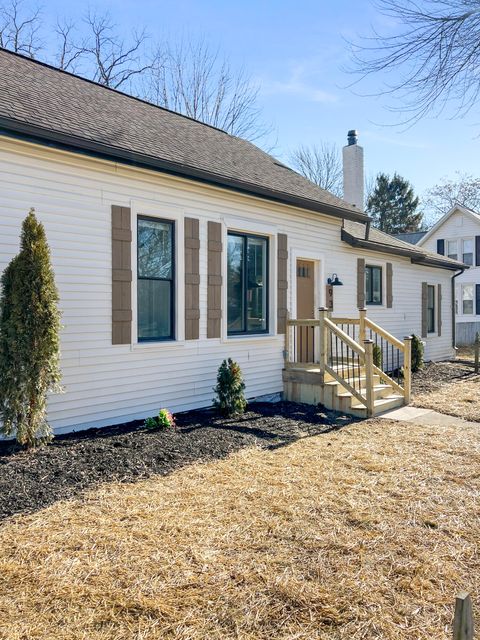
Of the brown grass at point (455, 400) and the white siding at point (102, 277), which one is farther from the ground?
the white siding at point (102, 277)

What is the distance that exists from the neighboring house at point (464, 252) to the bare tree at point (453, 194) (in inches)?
378

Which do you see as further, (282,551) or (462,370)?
(462,370)

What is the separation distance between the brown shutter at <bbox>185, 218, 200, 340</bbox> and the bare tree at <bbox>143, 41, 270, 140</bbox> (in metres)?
16.4

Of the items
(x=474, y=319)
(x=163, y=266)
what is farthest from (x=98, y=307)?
(x=474, y=319)

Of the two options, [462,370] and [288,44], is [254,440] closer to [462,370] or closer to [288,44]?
[288,44]

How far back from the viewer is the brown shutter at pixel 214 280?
737 cm

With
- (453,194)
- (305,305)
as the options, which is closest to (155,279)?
(305,305)

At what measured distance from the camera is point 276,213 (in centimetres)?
854

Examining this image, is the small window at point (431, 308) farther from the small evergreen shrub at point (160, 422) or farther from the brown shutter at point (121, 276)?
the brown shutter at point (121, 276)

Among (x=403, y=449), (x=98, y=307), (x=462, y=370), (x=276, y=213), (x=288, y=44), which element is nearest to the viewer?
(x=403, y=449)

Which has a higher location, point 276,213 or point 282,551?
point 276,213

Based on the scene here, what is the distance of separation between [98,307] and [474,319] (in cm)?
2152

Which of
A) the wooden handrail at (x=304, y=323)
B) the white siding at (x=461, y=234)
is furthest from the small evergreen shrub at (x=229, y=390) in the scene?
the white siding at (x=461, y=234)

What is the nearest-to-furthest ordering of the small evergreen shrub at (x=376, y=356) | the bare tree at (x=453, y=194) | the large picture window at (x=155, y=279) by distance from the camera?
the large picture window at (x=155, y=279) → the small evergreen shrub at (x=376, y=356) → the bare tree at (x=453, y=194)
